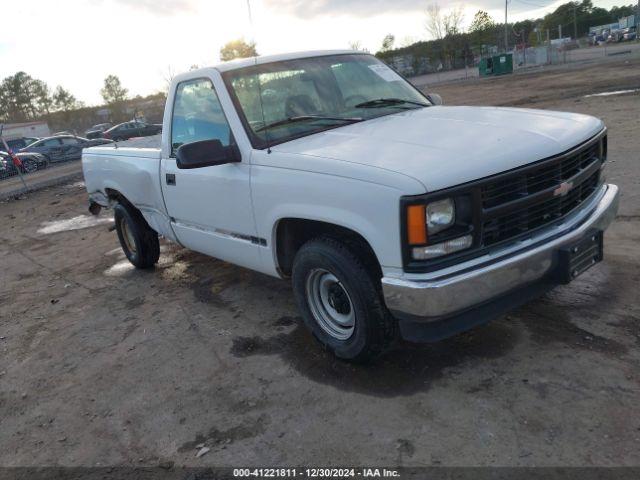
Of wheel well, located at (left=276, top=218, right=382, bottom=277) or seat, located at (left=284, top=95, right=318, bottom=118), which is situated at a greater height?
seat, located at (left=284, top=95, right=318, bottom=118)

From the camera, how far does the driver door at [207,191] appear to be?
381cm

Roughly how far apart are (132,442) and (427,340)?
69.8 inches

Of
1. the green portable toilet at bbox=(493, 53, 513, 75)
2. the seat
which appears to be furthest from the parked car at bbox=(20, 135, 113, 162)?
the green portable toilet at bbox=(493, 53, 513, 75)

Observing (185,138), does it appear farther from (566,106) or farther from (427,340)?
(566,106)

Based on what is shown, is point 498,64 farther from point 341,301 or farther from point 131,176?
point 341,301

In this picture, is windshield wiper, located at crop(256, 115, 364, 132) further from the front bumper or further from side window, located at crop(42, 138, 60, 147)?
side window, located at crop(42, 138, 60, 147)

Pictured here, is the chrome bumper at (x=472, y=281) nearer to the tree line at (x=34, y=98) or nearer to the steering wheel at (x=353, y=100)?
the steering wheel at (x=353, y=100)

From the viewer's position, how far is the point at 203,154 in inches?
138

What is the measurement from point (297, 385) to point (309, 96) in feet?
6.79

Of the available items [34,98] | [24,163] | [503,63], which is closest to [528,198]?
[24,163]

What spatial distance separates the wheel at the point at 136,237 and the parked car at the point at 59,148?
21684mm

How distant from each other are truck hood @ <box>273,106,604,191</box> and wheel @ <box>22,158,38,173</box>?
24118mm

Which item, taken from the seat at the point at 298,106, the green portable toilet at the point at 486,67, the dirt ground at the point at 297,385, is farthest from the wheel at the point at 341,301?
the green portable toilet at the point at 486,67

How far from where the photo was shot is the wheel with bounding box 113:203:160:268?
5.87m
